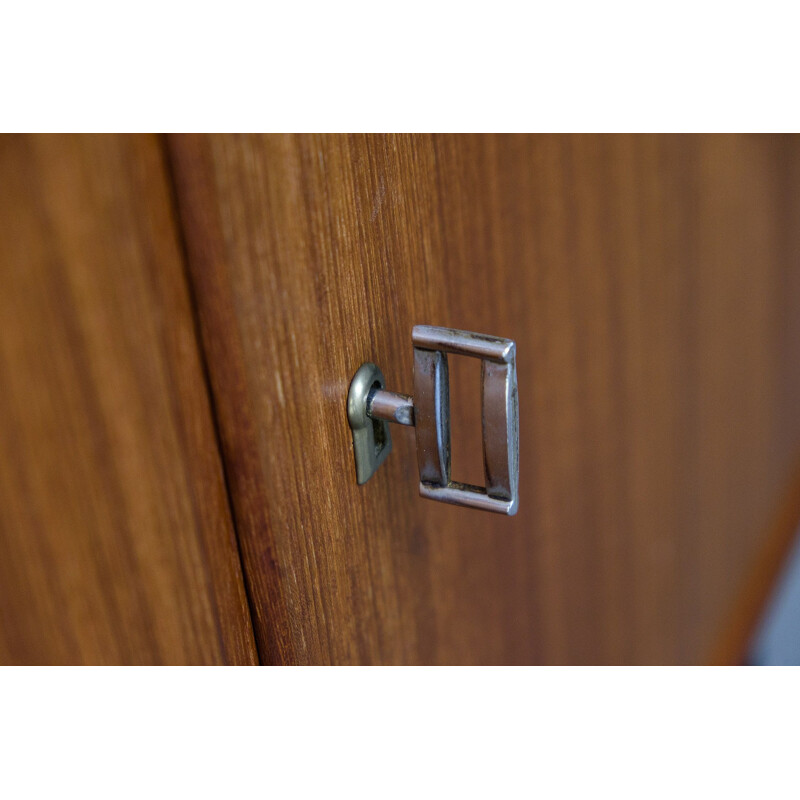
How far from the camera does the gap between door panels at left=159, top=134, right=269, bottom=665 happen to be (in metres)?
0.21

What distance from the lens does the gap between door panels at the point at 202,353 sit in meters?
0.21

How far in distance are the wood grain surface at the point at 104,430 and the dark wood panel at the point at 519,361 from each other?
0.4 inches

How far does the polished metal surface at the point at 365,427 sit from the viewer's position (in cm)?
27

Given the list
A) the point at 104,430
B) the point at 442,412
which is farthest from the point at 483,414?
the point at 104,430

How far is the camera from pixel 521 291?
0.39 m

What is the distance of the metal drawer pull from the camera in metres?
0.26

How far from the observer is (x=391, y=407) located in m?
0.27

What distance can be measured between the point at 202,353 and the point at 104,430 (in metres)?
0.04

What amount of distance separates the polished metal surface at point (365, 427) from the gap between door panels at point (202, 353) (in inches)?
1.8

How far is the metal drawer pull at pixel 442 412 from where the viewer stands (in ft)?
0.85

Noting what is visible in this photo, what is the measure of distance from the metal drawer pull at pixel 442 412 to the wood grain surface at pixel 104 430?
0.05m

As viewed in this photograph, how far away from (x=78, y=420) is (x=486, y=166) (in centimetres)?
19

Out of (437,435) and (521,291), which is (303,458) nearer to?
(437,435)

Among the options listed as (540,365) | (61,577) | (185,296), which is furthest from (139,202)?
(540,365)
